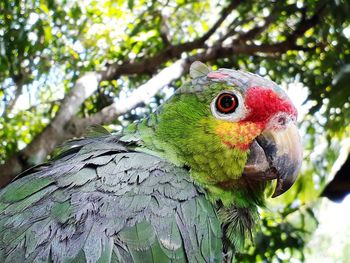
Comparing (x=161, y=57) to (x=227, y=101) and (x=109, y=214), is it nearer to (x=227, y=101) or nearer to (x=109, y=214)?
(x=227, y=101)

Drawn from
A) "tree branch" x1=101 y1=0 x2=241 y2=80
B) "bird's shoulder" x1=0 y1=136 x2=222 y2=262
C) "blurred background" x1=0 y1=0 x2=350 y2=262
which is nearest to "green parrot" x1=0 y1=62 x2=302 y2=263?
"bird's shoulder" x1=0 y1=136 x2=222 y2=262

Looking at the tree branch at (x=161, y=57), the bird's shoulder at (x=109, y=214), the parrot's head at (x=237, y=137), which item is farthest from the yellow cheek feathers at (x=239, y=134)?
the tree branch at (x=161, y=57)

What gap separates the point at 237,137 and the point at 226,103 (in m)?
0.12

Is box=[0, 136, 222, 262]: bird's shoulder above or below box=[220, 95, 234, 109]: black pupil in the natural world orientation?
below

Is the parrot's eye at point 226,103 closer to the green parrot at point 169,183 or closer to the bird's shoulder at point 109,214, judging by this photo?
the green parrot at point 169,183

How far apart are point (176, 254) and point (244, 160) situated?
14.2 inches

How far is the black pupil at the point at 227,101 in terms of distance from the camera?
4.85ft

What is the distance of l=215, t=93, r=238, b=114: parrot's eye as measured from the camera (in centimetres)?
147

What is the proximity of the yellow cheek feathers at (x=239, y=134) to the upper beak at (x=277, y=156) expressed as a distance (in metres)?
0.02

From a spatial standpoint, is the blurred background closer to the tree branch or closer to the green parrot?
the tree branch

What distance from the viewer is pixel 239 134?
1.45 m

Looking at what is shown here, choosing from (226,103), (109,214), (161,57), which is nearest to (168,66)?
(161,57)

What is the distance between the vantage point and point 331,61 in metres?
2.95

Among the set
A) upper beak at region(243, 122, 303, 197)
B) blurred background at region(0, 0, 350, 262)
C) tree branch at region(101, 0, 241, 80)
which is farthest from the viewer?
tree branch at region(101, 0, 241, 80)
